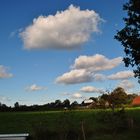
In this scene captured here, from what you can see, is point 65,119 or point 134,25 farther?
point 134,25

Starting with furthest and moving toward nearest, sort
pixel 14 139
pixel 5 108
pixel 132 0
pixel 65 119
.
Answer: pixel 5 108
pixel 132 0
pixel 65 119
pixel 14 139

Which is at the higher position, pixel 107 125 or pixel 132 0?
pixel 132 0

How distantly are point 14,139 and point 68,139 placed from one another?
75.7 ft

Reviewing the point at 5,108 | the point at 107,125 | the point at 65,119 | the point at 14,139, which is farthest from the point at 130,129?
the point at 5,108

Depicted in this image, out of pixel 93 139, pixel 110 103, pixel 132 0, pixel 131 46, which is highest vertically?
pixel 132 0

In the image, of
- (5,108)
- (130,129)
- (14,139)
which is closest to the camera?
(14,139)

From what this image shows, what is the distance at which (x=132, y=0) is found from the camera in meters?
38.3

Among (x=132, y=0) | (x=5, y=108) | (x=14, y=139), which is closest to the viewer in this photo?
(x=14, y=139)

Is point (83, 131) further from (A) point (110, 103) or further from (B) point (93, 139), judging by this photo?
(A) point (110, 103)

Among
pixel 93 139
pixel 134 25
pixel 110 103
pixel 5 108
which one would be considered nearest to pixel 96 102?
pixel 110 103

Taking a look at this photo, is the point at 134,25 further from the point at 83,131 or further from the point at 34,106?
the point at 34,106

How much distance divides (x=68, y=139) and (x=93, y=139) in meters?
2.15

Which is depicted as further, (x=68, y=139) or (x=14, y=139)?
(x=68, y=139)

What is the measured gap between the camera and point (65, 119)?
1334 inches
